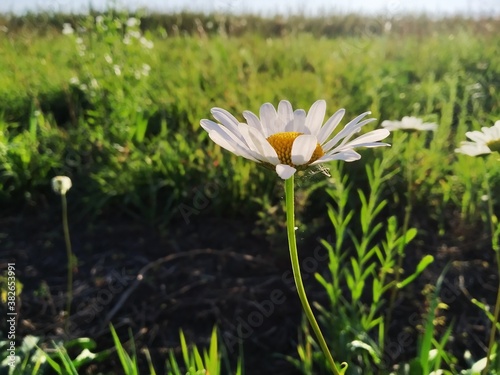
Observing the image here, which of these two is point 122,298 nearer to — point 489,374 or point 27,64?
point 489,374

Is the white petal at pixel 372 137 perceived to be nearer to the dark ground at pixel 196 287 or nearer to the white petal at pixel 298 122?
the white petal at pixel 298 122

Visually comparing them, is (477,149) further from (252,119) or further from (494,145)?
(252,119)

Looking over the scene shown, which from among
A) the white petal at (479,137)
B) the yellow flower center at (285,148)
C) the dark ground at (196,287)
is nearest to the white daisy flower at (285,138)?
the yellow flower center at (285,148)

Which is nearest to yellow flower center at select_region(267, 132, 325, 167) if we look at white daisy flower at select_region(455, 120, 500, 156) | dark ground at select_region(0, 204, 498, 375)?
white daisy flower at select_region(455, 120, 500, 156)

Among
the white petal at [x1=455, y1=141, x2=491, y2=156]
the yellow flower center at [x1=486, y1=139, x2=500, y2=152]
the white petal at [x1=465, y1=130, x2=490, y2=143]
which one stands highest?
the white petal at [x1=465, y1=130, x2=490, y2=143]

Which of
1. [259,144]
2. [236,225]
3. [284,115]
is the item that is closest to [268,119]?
[284,115]

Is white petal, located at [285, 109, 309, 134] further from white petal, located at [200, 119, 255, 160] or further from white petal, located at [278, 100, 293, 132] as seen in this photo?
white petal, located at [200, 119, 255, 160]
